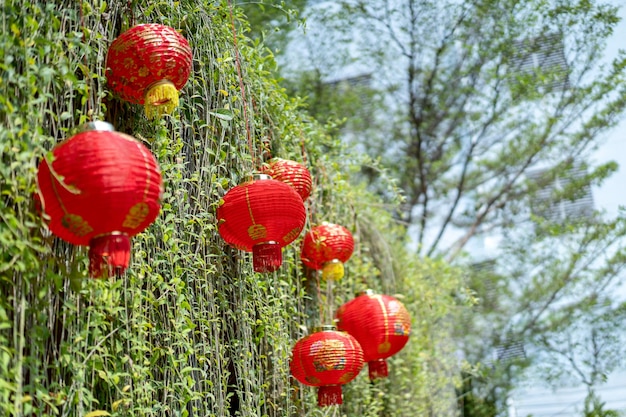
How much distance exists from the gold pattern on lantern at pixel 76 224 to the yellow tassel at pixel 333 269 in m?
1.38

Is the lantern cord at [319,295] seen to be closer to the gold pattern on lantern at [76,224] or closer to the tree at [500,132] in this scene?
the gold pattern on lantern at [76,224]

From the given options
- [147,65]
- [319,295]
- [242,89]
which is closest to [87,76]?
[147,65]

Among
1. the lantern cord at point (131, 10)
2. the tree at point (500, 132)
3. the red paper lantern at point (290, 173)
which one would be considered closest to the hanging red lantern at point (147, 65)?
the lantern cord at point (131, 10)

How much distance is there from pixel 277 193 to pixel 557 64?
4072 millimetres

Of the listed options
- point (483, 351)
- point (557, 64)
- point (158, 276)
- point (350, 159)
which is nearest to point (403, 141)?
point (557, 64)

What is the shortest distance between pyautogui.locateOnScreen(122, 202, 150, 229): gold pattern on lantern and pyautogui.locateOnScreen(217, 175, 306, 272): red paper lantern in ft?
1.79

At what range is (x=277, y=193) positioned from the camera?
5.98 feet

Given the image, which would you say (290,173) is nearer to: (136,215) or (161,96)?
(161,96)

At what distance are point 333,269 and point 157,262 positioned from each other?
999 millimetres

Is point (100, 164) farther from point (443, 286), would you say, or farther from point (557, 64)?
point (557, 64)

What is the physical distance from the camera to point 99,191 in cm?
121

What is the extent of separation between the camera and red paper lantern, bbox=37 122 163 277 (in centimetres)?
122

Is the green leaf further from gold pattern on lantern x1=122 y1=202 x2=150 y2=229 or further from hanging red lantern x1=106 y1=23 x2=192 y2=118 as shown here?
→ hanging red lantern x1=106 y1=23 x2=192 y2=118

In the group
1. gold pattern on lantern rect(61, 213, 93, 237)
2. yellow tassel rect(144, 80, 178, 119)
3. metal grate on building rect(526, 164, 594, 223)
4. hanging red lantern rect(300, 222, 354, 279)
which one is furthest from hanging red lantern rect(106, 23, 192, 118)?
metal grate on building rect(526, 164, 594, 223)
